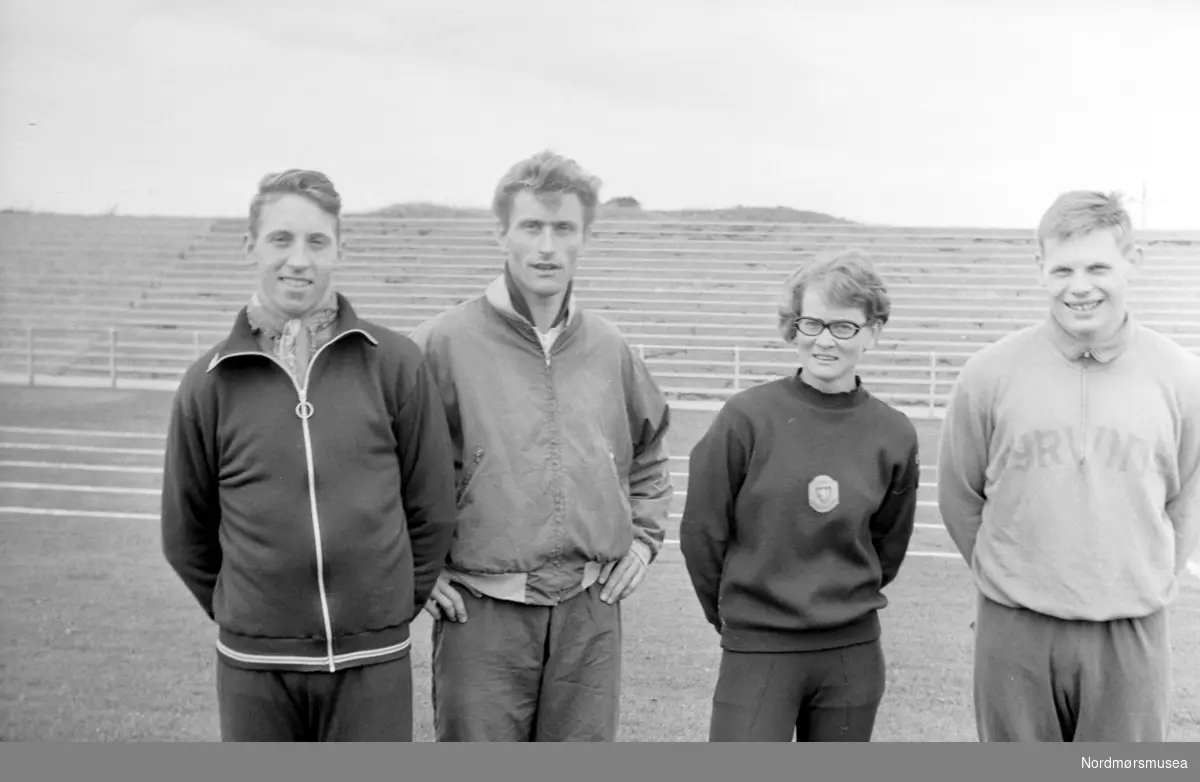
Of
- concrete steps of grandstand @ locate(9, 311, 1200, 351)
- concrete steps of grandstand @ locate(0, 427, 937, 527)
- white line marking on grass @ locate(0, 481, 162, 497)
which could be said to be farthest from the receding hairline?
white line marking on grass @ locate(0, 481, 162, 497)

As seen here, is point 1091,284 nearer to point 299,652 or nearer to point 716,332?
point 299,652

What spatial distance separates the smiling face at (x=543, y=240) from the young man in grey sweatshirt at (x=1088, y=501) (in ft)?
2.98

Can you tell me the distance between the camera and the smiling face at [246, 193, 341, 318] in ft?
7.21

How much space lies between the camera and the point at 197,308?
24.8 feet

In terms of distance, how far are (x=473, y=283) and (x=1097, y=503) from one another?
388cm

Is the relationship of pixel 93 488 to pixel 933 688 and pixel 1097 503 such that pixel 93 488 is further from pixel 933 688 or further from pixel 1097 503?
pixel 1097 503

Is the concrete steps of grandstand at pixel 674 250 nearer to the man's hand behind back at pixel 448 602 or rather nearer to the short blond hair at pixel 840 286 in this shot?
the short blond hair at pixel 840 286

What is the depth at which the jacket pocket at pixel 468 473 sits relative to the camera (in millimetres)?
2324

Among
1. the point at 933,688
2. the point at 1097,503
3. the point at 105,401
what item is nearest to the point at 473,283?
the point at 933,688

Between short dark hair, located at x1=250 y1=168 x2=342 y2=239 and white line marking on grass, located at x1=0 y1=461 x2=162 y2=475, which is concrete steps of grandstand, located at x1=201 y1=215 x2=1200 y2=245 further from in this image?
white line marking on grass, located at x1=0 y1=461 x2=162 y2=475

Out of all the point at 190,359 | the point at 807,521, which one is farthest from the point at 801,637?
the point at 190,359

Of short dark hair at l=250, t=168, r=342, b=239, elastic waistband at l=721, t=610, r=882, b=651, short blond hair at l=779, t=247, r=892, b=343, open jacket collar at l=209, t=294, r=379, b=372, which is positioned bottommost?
elastic waistband at l=721, t=610, r=882, b=651

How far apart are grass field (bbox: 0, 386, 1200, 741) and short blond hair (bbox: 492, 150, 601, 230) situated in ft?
5.66

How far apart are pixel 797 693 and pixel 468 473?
78 centimetres
